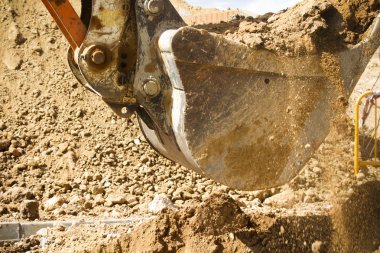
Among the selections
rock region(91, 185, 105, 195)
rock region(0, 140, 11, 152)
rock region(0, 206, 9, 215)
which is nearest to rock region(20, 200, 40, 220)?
rock region(0, 206, 9, 215)

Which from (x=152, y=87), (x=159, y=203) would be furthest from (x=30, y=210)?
(x=152, y=87)

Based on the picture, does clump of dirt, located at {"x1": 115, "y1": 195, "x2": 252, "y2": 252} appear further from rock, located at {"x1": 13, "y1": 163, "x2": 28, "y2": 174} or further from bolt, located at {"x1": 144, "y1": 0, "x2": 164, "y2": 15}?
rock, located at {"x1": 13, "y1": 163, "x2": 28, "y2": 174}

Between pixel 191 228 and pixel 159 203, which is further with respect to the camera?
pixel 159 203

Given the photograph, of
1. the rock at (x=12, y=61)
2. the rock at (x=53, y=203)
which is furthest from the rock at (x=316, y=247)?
the rock at (x=12, y=61)

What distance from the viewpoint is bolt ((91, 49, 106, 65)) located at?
8.21 ft

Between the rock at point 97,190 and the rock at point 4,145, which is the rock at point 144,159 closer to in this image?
the rock at point 97,190

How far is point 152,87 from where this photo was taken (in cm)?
261

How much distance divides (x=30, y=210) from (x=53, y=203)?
0.50 m

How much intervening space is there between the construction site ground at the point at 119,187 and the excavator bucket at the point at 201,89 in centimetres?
24

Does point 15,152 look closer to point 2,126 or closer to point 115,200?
point 2,126

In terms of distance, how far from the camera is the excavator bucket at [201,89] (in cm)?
253

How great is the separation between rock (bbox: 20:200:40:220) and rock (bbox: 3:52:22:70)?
3.91m

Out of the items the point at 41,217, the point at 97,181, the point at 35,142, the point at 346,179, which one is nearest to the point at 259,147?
the point at 346,179

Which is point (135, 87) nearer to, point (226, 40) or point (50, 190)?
point (226, 40)
